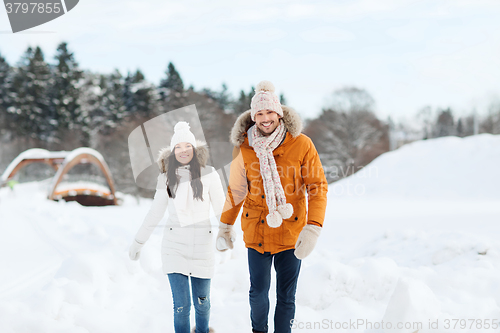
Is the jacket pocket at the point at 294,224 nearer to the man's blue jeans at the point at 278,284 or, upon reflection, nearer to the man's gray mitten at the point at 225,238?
the man's blue jeans at the point at 278,284

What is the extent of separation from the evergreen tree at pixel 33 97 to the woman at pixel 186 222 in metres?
39.8

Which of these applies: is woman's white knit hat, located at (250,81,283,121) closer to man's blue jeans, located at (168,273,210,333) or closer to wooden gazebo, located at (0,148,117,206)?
man's blue jeans, located at (168,273,210,333)

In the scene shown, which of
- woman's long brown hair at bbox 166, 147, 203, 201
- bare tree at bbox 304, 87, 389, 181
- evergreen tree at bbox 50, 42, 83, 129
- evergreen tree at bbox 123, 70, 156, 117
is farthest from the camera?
evergreen tree at bbox 123, 70, 156, 117

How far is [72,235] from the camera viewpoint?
257 inches

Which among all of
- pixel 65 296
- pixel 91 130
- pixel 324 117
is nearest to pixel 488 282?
pixel 65 296

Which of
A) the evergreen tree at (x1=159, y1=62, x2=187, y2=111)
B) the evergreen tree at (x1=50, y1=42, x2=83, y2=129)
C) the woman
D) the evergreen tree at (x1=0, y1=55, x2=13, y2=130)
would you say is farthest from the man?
the evergreen tree at (x1=0, y1=55, x2=13, y2=130)

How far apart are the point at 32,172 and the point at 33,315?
33495 mm

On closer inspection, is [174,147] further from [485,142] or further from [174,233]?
[485,142]

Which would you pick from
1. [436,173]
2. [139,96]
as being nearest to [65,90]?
[139,96]

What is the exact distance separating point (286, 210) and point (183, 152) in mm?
938

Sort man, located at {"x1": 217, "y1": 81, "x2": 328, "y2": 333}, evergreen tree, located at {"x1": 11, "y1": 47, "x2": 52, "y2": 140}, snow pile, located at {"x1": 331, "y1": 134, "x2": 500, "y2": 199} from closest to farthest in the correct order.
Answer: man, located at {"x1": 217, "y1": 81, "x2": 328, "y2": 333}
snow pile, located at {"x1": 331, "y1": 134, "x2": 500, "y2": 199}
evergreen tree, located at {"x1": 11, "y1": 47, "x2": 52, "y2": 140}

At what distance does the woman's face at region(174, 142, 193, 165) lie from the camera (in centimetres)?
268

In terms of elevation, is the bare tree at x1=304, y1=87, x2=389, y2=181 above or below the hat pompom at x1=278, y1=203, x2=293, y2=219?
below

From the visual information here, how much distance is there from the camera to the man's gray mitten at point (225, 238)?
261 cm
